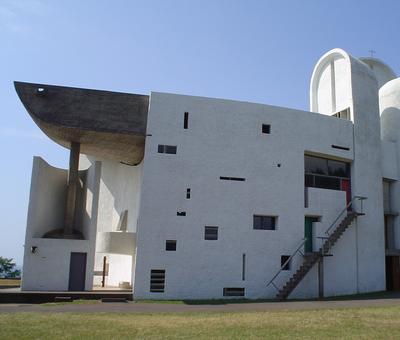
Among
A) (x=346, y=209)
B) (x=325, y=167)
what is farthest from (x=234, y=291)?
(x=325, y=167)

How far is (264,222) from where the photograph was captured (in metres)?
23.2

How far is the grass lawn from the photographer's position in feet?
37.7

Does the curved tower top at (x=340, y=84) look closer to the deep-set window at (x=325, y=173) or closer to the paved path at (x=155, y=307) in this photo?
the deep-set window at (x=325, y=173)

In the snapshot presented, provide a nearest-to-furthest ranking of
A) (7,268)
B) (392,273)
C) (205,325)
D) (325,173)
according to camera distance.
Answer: (205,325) < (325,173) < (392,273) < (7,268)

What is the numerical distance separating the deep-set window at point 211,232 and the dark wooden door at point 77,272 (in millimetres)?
6171

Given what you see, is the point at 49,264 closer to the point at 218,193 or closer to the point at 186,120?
the point at 218,193

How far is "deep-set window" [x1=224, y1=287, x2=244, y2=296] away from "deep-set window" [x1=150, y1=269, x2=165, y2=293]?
3.12 metres

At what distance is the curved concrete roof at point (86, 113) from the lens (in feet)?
68.9

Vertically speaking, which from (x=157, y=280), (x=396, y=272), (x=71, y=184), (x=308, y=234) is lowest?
(x=157, y=280)

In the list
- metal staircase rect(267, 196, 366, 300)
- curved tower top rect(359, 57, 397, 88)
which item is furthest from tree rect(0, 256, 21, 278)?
curved tower top rect(359, 57, 397, 88)

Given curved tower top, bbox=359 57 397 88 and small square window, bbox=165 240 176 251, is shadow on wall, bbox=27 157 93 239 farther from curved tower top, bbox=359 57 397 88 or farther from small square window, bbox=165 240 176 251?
curved tower top, bbox=359 57 397 88

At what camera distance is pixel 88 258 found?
881 inches

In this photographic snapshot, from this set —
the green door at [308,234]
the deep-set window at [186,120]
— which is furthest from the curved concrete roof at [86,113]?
the green door at [308,234]

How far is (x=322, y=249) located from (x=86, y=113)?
43.6ft
